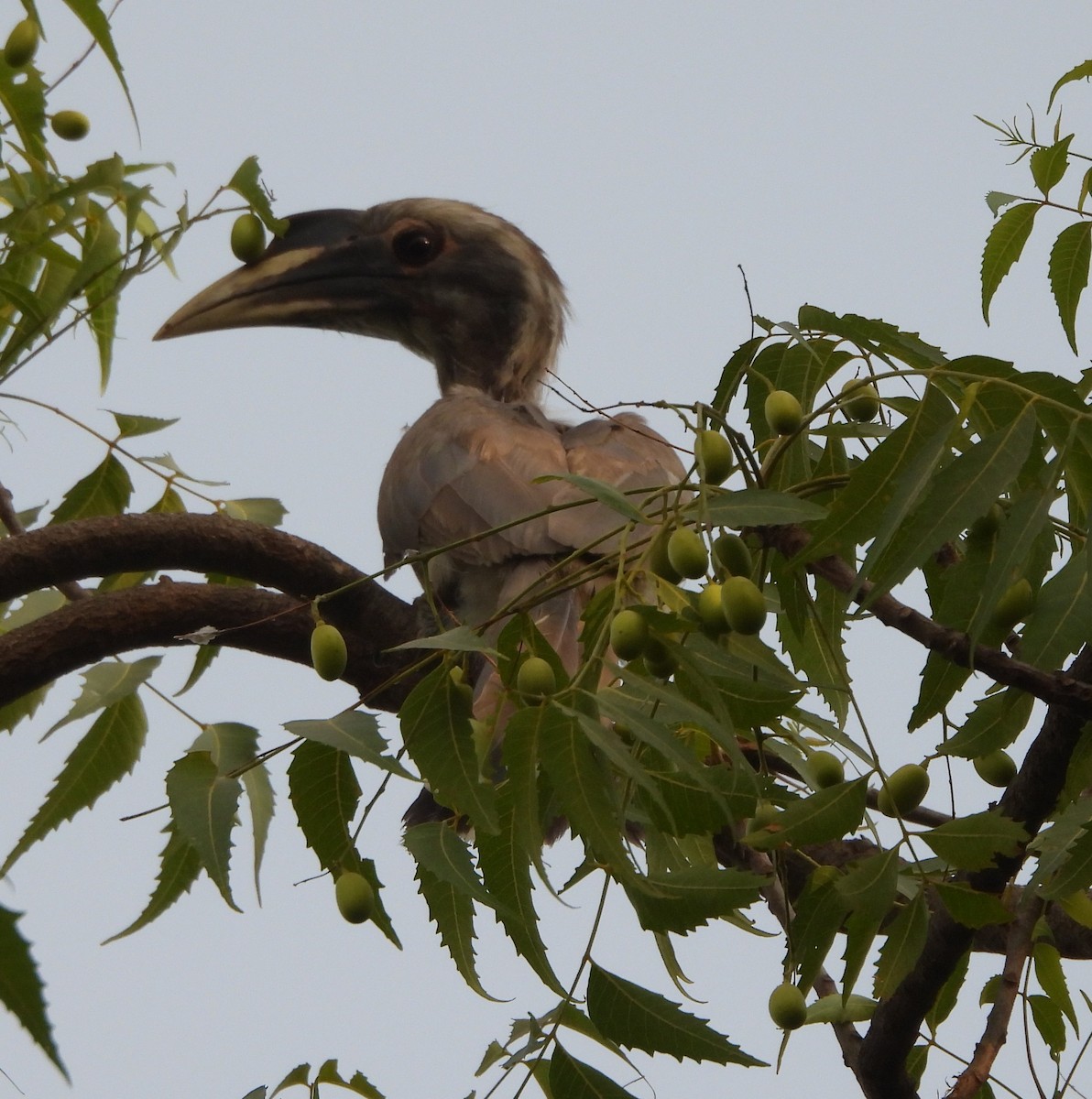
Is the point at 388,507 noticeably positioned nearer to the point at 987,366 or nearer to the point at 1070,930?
the point at 1070,930

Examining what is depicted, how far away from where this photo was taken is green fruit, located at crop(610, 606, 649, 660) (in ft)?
4.30

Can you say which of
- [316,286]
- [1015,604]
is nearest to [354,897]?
[1015,604]

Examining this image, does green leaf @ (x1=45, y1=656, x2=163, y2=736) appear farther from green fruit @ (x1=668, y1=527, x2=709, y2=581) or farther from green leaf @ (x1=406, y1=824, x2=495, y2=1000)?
green fruit @ (x1=668, y1=527, x2=709, y2=581)

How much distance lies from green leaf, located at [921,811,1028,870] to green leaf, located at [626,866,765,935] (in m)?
0.18

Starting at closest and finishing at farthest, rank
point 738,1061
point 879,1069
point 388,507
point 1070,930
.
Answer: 1. point 738,1061
2. point 879,1069
3. point 1070,930
4. point 388,507

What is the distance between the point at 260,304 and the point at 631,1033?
3.53 meters

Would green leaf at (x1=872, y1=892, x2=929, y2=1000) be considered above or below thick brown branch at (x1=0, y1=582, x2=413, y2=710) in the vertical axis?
below

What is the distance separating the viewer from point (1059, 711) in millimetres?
1446

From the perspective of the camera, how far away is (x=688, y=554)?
134 cm

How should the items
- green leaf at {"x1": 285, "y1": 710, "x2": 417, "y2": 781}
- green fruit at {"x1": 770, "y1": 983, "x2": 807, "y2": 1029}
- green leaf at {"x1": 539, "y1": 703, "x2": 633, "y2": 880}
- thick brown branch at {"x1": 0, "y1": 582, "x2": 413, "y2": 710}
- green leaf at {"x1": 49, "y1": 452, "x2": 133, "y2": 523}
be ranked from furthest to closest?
green leaf at {"x1": 49, "y1": 452, "x2": 133, "y2": 523}
thick brown branch at {"x1": 0, "y1": 582, "x2": 413, "y2": 710}
green fruit at {"x1": 770, "y1": 983, "x2": 807, "y2": 1029}
green leaf at {"x1": 285, "y1": 710, "x2": 417, "y2": 781}
green leaf at {"x1": 539, "y1": 703, "x2": 633, "y2": 880}

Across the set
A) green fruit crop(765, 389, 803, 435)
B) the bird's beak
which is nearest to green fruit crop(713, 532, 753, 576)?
green fruit crop(765, 389, 803, 435)

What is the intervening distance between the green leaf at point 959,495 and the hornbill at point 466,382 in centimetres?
103

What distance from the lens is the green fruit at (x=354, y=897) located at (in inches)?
56.2

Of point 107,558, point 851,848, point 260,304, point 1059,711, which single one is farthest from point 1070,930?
point 260,304
